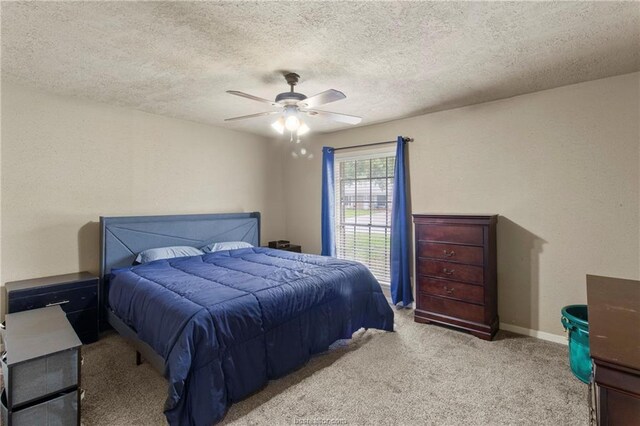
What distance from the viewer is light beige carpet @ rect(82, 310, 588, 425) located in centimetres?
209

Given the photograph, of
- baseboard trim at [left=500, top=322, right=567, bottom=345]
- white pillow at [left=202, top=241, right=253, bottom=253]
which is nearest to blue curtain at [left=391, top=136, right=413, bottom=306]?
baseboard trim at [left=500, top=322, right=567, bottom=345]

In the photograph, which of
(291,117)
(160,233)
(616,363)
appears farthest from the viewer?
(160,233)

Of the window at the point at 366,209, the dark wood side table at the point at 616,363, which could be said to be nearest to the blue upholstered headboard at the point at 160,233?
the window at the point at 366,209

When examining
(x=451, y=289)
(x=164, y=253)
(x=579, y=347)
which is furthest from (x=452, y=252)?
(x=164, y=253)

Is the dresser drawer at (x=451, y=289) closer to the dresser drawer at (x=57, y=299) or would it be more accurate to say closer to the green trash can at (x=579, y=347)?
the green trash can at (x=579, y=347)

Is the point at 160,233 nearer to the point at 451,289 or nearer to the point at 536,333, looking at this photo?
the point at 451,289

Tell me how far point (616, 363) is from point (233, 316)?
78.3 inches

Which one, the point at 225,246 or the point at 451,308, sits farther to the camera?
the point at 225,246

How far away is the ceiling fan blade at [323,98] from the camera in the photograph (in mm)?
2388

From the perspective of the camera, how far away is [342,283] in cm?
303

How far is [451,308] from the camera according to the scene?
3.48 meters

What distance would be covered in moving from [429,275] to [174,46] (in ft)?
11.1

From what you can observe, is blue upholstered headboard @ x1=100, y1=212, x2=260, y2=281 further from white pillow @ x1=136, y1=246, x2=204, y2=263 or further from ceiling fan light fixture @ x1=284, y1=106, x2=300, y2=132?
ceiling fan light fixture @ x1=284, y1=106, x2=300, y2=132

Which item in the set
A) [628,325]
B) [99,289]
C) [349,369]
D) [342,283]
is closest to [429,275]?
[342,283]
